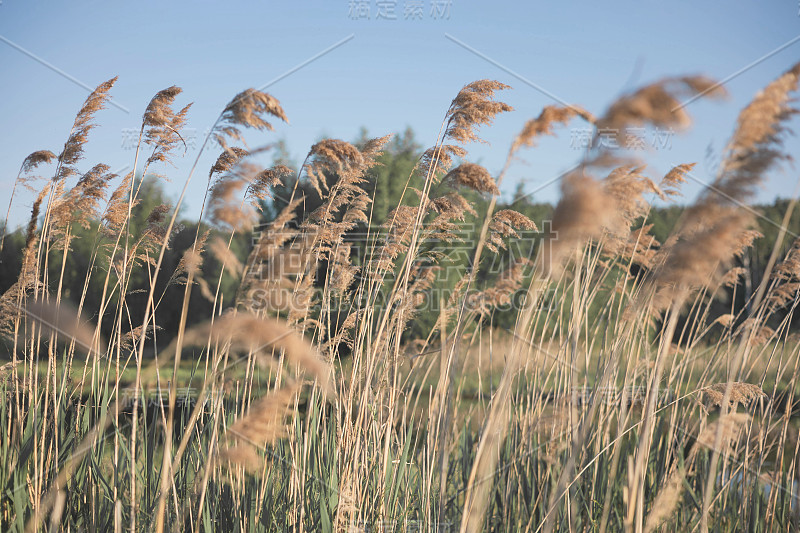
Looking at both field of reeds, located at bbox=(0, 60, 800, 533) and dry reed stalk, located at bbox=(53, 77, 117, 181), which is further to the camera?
dry reed stalk, located at bbox=(53, 77, 117, 181)

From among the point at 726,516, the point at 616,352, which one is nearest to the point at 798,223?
the point at 726,516

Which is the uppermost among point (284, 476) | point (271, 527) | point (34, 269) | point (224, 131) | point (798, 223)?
point (798, 223)

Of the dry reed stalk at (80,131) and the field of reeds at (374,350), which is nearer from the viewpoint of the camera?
the field of reeds at (374,350)

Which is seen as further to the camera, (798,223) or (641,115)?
(798,223)

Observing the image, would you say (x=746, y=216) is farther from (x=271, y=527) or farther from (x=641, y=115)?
(x=271, y=527)

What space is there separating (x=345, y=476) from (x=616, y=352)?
1275 millimetres

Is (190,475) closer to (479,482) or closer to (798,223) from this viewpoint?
(479,482)

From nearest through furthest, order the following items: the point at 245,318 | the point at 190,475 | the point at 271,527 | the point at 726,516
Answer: the point at 245,318
the point at 271,527
the point at 190,475
the point at 726,516

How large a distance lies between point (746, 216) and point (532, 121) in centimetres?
72

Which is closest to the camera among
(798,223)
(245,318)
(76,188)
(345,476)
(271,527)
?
(245,318)

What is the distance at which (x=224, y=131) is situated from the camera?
1.96 metres

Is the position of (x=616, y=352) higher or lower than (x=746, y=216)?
lower

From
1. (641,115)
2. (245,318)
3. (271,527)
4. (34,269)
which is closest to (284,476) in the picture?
(271,527)

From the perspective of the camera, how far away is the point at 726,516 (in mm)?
3402
